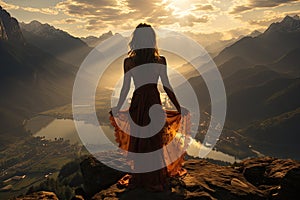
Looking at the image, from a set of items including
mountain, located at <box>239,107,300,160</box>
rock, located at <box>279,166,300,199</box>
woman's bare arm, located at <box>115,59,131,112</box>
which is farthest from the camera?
mountain, located at <box>239,107,300,160</box>


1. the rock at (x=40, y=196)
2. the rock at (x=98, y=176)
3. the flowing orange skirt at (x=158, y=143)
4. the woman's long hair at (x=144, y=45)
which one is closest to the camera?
the woman's long hair at (x=144, y=45)

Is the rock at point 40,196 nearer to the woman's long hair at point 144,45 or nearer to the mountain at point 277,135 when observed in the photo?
the woman's long hair at point 144,45

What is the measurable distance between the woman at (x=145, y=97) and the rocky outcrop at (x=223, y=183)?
437 mm

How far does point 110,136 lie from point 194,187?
179919 millimetres

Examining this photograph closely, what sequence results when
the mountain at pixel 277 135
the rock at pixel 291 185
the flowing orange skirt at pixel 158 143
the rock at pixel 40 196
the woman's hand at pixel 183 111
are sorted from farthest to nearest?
the mountain at pixel 277 135, the rock at pixel 40 196, the woman's hand at pixel 183 111, the flowing orange skirt at pixel 158 143, the rock at pixel 291 185

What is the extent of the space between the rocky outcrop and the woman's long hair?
442 centimetres

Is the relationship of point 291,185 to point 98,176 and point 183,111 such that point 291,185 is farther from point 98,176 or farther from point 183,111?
point 98,176

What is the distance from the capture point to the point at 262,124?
19275 centimetres

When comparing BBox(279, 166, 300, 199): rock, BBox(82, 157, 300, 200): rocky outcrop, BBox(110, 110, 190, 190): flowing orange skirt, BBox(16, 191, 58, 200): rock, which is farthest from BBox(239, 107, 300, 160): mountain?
BBox(16, 191, 58, 200): rock

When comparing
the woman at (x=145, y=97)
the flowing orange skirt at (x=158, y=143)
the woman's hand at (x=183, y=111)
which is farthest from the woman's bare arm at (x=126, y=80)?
the woman's hand at (x=183, y=111)

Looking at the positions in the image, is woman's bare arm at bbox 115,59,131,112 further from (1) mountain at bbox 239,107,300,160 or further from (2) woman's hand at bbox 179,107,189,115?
(1) mountain at bbox 239,107,300,160

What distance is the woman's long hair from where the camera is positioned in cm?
966

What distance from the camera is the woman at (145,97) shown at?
9695 millimetres

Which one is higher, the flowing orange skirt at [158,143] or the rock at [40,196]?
the flowing orange skirt at [158,143]
